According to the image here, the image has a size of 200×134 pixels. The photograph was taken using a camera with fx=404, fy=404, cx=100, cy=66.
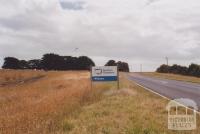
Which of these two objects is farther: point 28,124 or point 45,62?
point 45,62

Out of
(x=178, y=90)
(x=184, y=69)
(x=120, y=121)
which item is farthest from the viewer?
(x=184, y=69)

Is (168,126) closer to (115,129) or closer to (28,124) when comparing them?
(115,129)

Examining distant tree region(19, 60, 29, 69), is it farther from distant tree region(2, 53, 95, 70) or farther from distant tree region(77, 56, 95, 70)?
distant tree region(77, 56, 95, 70)

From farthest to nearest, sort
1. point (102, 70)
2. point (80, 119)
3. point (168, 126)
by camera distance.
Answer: point (102, 70)
point (80, 119)
point (168, 126)

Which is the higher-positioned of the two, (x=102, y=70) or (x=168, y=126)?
(x=102, y=70)

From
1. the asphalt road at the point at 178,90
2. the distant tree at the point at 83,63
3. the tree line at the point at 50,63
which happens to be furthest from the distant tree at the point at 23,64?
the asphalt road at the point at 178,90

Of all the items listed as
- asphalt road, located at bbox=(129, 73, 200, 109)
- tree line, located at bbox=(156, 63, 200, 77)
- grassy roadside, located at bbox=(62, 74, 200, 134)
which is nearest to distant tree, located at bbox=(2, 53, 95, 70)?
tree line, located at bbox=(156, 63, 200, 77)

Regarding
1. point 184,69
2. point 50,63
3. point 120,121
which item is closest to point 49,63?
point 50,63

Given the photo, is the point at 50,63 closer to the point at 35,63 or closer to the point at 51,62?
the point at 51,62

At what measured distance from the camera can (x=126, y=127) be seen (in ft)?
37.3

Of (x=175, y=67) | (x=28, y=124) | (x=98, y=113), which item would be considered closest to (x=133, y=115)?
(x=98, y=113)

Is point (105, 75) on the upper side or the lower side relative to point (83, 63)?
lower

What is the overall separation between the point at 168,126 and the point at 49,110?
5.03 meters

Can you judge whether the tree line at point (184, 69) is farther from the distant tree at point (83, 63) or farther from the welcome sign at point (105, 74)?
the welcome sign at point (105, 74)
